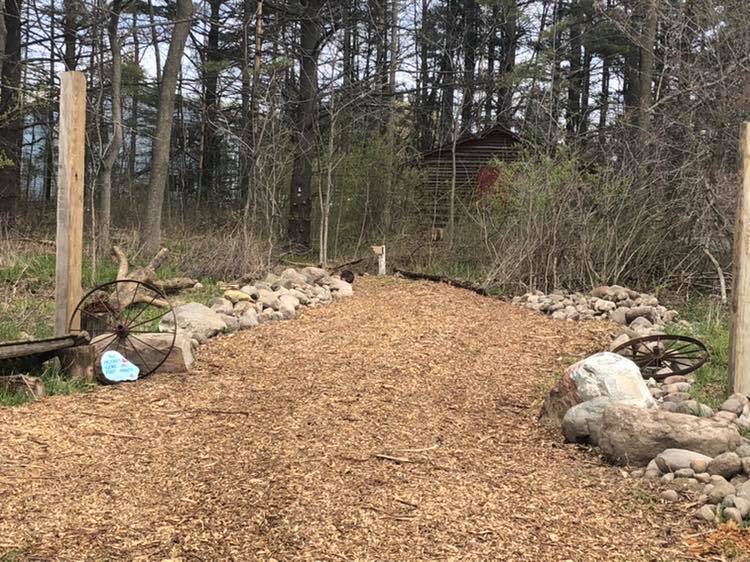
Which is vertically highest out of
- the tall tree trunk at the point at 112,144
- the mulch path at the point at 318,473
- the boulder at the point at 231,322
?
the tall tree trunk at the point at 112,144

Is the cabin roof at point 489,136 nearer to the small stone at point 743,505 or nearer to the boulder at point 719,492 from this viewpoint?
the boulder at point 719,492

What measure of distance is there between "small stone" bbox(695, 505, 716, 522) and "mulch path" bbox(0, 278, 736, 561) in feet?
0.27

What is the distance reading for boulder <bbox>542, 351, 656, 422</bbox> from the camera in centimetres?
411

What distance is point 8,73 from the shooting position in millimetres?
14750

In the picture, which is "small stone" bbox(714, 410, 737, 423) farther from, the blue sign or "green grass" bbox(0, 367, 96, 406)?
"green grass" bbox(0, 367, 96, 406)

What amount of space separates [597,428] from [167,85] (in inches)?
455

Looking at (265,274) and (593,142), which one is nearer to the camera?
(265,274)

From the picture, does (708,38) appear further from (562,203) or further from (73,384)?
(73,384)

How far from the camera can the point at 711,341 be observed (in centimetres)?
602

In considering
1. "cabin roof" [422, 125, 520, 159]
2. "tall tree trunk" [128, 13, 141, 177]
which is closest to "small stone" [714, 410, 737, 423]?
"cabin roof" [422, 125, 520, 159]

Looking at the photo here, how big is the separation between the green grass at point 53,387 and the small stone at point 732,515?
398 centimetres

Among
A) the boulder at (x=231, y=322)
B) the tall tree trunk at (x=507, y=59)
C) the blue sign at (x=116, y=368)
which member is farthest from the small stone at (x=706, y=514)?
the tall tree trunk at (x=507, y=59)

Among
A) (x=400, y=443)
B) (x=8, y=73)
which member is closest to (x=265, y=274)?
(x=400, y=443)

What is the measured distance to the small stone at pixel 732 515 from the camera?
279 centimetres
